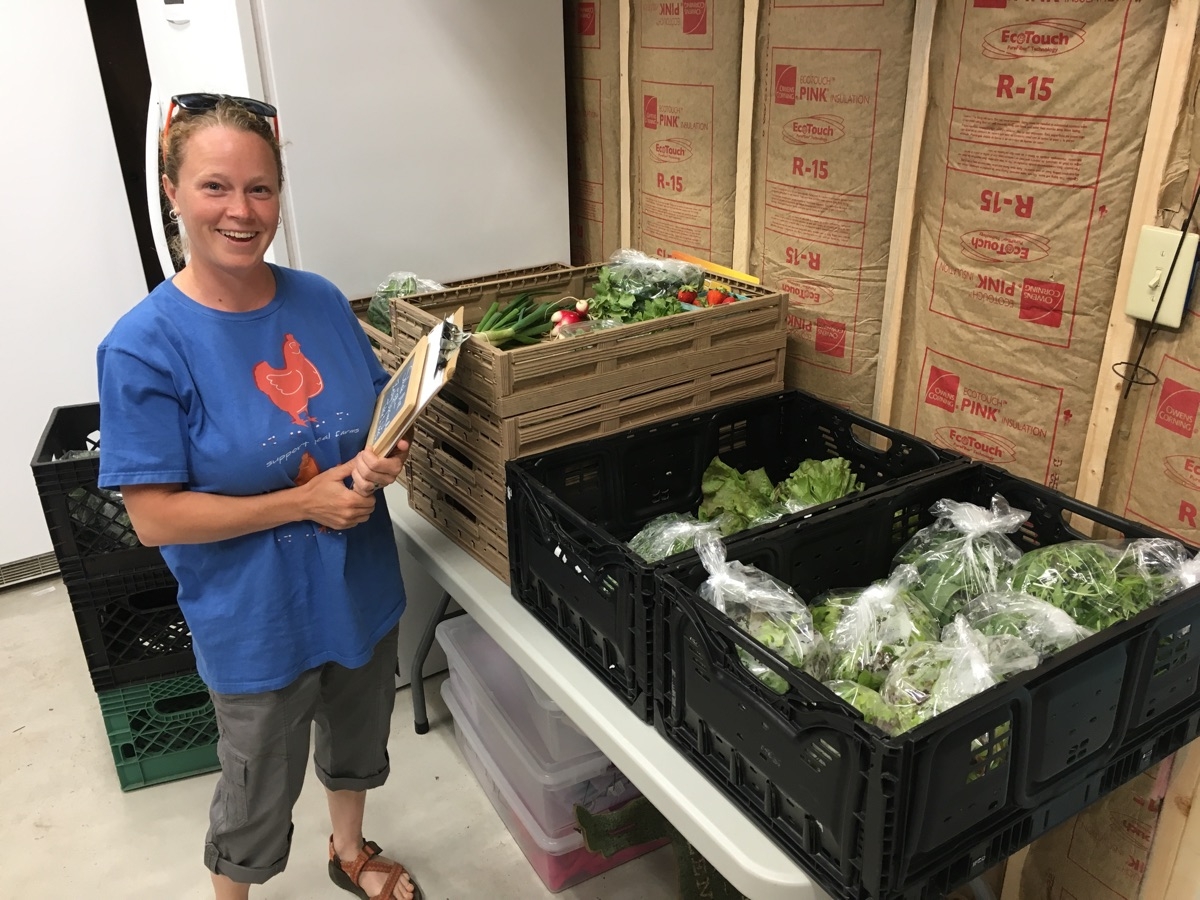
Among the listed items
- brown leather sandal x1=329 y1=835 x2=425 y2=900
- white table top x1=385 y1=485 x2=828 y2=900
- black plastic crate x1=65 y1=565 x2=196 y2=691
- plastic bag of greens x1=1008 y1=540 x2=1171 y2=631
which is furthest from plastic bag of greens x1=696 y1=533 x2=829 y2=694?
black plastic crate x1=65 y1=565 x2=196 y2=691

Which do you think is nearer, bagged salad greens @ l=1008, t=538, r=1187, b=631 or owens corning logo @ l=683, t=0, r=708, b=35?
bagged salad greens @ l=1008, t=538, r=1187, b=631

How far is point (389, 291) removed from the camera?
216 cm

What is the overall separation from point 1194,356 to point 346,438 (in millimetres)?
1290

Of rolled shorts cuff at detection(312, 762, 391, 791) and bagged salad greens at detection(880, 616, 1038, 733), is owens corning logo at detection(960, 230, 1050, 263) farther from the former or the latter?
rolled shorts cuff at detection(312, 762, 391, 791)

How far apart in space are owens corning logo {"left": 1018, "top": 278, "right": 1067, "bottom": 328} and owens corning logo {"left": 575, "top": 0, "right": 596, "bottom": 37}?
1.42 metres

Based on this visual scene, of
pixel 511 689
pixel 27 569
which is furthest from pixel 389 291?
pixel 27 569

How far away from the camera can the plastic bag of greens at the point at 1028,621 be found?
1127 millimetres

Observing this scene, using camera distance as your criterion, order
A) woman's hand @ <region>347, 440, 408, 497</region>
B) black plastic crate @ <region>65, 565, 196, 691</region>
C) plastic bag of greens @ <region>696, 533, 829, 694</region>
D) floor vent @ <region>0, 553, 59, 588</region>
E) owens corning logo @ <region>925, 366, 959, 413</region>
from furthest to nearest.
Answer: floor vent @ <region>0, 553, 59, 588</region>
black plastic crate @ <region>65, 565, 196, 691</region>
owens corning logo @ <region>925, 366, 959, 413</region>
woman's hand @ <region>347, 440, 408, 497</region>
plastic bag of greens @ <region>696, 533, 829, 694</region>

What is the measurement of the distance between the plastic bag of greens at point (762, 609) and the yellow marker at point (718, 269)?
35.2 inches

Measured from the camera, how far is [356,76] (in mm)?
2100

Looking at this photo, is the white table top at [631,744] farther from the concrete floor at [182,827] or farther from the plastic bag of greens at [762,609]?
the concrete floor at [182,827]

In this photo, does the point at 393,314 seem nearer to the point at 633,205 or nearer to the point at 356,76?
the point at 356,76

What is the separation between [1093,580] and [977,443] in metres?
0.48

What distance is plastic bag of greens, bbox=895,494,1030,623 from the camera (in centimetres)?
131
